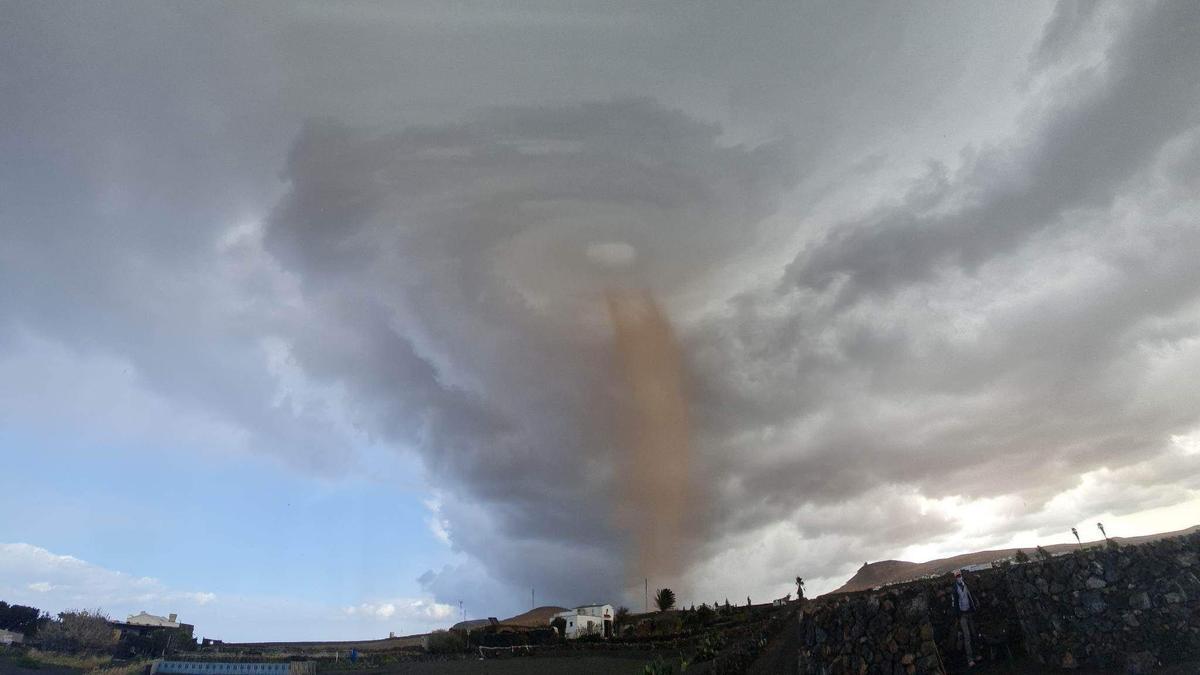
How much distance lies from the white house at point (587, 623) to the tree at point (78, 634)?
48298 mm

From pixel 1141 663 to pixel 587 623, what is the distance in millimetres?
79453

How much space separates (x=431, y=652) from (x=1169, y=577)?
72.0m

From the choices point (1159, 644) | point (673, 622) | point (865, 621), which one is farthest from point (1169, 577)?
point (673, 622)

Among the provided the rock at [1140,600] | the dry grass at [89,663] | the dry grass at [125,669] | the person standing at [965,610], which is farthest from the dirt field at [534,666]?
the rock at [1140,600]

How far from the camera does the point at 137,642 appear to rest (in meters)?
75.5

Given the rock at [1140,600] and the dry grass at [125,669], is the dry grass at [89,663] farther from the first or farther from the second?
the rock at [1140,600]

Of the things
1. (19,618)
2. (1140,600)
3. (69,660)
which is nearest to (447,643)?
(69,660)

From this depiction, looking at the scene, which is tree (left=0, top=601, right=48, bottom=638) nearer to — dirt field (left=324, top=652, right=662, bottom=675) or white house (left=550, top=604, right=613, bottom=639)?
dirt field (left=324, top=652, right=662, bottom=675)

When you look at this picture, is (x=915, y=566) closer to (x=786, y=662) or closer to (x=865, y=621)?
(x=786, y=662)

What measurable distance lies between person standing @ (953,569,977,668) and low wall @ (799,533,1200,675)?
0.22 m

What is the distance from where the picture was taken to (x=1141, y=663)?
14.1 m

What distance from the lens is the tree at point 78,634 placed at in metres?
65.7

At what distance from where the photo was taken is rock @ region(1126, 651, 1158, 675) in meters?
14.0

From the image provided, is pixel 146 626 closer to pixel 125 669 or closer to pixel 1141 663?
pixel 125 669
